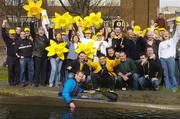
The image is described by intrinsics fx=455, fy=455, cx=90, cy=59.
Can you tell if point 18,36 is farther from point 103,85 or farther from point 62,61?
point 103,85

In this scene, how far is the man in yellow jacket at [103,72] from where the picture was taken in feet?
45.9

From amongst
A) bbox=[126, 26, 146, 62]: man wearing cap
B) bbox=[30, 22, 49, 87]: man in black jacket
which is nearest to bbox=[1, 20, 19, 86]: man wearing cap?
bbox=[30, 22, 49, 87]: man in black jacket

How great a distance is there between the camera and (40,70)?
48.5 feet

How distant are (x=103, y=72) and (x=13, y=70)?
10.3ft

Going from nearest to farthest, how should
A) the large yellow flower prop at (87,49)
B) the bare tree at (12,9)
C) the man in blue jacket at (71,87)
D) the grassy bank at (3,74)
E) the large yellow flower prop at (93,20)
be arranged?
the man in blue jacket at (71,87), the large yellow flower prop at (87,49), the large yellow flower prop at (93,20), the grassy bank at (3,74), the bare tree at (12,9)

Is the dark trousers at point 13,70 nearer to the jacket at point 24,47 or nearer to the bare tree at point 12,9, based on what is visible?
the jacket at point 24,47

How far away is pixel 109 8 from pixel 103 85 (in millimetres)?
19293

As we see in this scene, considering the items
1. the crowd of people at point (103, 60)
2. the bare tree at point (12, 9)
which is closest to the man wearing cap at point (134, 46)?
the crowd of people at point (103, 60)

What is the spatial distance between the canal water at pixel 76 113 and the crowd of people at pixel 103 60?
1790 millimetres

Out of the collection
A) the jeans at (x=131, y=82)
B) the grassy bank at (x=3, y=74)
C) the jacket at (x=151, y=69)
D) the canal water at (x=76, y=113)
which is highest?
the jacket at (x=151, y=69)

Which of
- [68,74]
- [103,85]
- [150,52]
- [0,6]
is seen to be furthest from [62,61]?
[0,6]

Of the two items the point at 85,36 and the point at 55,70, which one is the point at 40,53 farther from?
the point at 85,36

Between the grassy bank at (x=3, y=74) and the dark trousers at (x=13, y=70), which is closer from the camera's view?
the dark trousers at (x=13, y=70)

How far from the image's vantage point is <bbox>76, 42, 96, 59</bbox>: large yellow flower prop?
45.6ft
